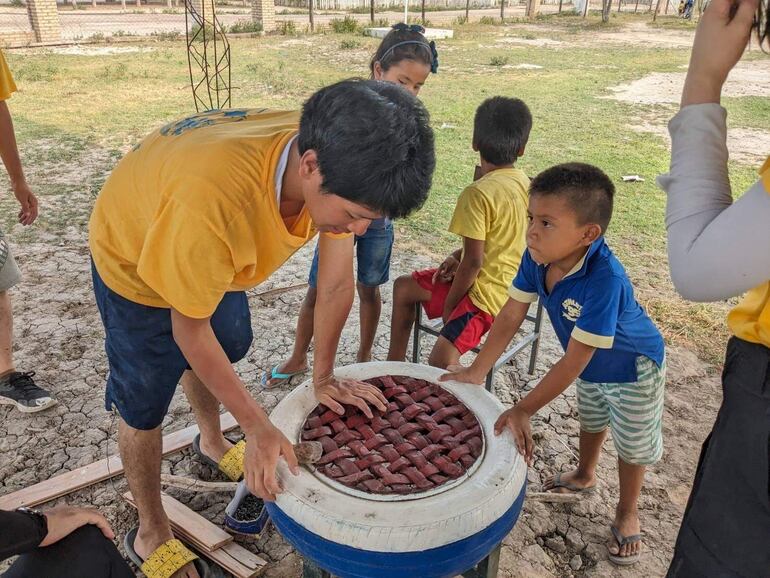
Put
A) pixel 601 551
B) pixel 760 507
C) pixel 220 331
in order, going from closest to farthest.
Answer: pixel 760 507 < pixel 220 331 < pixel 601 551

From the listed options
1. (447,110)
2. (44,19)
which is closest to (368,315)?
(447,110)

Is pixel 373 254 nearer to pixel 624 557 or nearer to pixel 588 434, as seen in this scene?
pixel 588 434

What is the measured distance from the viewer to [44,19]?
47.2ft

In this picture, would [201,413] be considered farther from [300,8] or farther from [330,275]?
[300,8]

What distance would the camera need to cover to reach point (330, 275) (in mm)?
2029

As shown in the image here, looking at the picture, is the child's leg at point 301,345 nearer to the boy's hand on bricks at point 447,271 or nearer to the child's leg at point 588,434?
the boy's hand on bricks at point 447,271

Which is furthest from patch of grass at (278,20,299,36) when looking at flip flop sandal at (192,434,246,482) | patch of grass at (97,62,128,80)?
flip flop sandal at (192,434,246,482)

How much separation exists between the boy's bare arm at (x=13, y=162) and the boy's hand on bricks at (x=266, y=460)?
2.28 meters

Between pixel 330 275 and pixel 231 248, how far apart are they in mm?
628

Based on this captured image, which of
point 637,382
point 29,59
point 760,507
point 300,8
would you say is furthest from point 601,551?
point 300,8

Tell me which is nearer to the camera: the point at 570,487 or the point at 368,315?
the point at 570,487

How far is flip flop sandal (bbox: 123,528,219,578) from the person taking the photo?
2.05 metres

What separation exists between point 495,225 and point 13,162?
2480 millimetres

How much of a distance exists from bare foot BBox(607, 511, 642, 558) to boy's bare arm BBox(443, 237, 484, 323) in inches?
44.8
